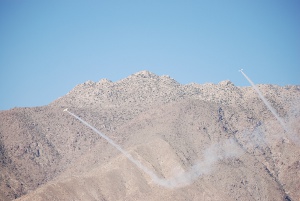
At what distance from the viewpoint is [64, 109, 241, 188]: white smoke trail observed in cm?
14425

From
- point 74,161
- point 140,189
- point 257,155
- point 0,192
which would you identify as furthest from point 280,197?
point 0,192

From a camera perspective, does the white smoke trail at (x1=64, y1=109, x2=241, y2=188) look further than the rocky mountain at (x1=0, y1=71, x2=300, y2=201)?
Yes

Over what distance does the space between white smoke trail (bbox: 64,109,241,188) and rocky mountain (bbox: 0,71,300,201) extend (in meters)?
0.30

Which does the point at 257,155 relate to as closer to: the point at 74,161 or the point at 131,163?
the point at 131,163

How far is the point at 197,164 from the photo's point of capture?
15562 centimetres

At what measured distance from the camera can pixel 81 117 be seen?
198750 mm

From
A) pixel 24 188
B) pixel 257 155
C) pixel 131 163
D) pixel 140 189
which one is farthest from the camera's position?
pixel 257 155

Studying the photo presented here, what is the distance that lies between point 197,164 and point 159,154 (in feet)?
37.8

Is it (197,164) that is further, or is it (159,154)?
(197,164)

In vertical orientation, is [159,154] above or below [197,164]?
above

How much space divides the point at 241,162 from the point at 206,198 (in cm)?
2717

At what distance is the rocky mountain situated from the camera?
14175 centimetres

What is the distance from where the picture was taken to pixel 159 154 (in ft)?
507

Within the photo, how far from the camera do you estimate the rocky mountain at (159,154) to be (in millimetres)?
141750
